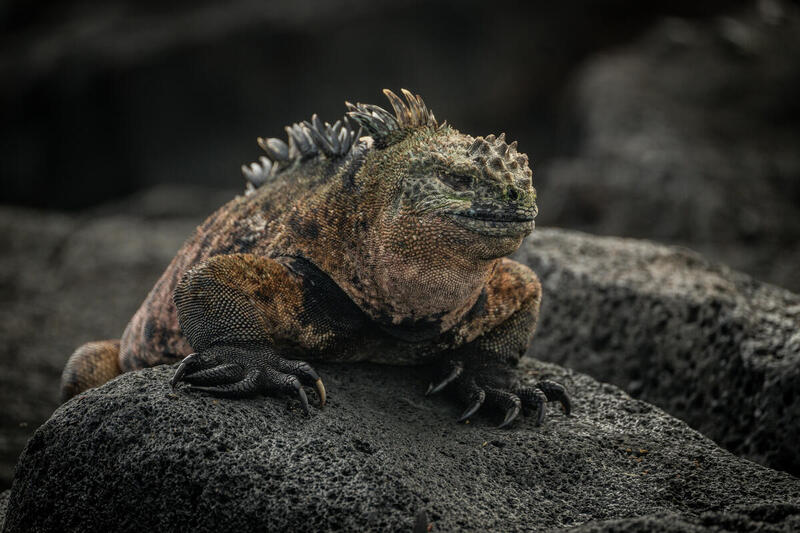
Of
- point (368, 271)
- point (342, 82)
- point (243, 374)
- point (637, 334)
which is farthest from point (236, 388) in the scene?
point (342, 82)

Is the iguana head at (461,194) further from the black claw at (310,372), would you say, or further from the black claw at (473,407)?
the black claw at (473,407)

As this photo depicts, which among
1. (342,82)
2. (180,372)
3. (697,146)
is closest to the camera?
(180,372)

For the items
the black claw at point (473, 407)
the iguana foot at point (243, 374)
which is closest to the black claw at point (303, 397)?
the iguana foot at point (243, 374)

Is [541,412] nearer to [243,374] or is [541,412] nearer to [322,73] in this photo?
[243,374]

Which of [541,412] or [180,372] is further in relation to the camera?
[541,412]

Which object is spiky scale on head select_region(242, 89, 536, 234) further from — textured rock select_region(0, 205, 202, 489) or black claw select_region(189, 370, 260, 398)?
textured rock select_region(0, 205, 202, 489)

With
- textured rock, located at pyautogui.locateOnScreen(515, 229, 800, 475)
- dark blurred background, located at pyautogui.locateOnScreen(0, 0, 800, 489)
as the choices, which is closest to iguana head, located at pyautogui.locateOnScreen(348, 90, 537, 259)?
textured rock, located at pyautogui.locateOnScreen(515, 229, 800, 475)

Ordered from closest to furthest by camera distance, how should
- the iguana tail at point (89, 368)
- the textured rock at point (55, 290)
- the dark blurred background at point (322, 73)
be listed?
Answer: the iguana tail at point (89, 368) → the textured rock at point (55, 290) → the dark blurred background at point (322, 73)
